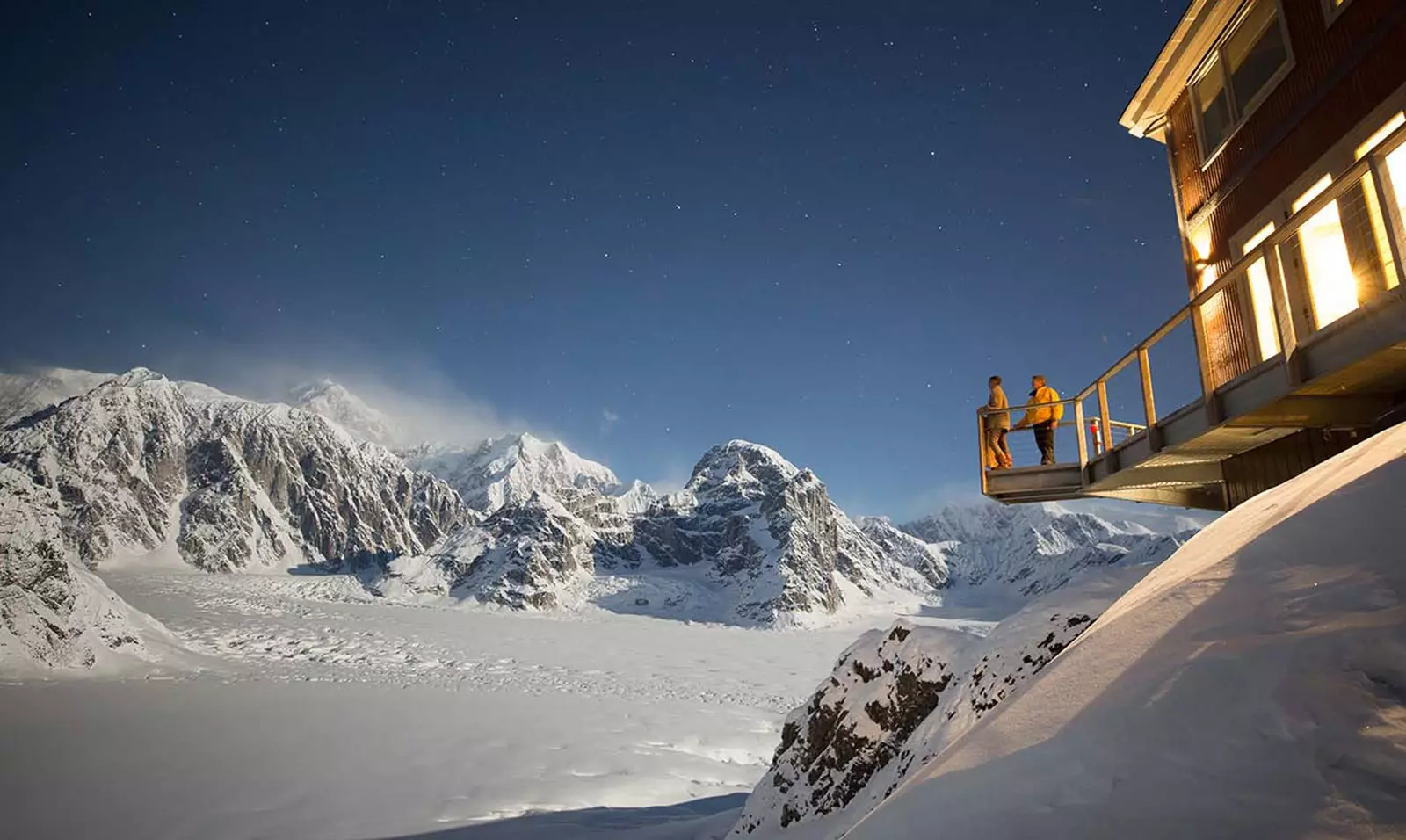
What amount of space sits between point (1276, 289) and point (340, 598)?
101 m

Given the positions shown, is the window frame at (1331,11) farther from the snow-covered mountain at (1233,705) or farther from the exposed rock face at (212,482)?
the exposed rock face at (212,482)

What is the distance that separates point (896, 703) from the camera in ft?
22.4

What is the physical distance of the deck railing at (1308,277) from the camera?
4855 mm

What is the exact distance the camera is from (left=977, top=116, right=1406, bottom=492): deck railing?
15.9 ft

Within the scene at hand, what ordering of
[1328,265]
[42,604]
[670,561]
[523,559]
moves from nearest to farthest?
1. [1328,265]
2. [42,604]
3. [523,559]
4. [670,561]

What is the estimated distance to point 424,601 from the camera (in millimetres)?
101500

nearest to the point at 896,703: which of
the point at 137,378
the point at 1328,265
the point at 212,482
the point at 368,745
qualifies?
the point at 1328,265

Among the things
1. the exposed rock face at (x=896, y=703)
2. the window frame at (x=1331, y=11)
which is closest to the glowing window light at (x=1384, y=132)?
the window frame at (x=1331, y=11)

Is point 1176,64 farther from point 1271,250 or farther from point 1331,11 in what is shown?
point 1271,250

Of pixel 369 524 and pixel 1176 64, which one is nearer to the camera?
pixel 1176 64

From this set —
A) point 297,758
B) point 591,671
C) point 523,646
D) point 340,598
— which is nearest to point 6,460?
point 340,598

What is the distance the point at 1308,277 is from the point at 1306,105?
373cm

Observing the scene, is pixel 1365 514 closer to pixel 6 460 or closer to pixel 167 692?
pixel 167 692

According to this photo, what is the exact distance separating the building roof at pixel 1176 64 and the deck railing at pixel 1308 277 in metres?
3.28
